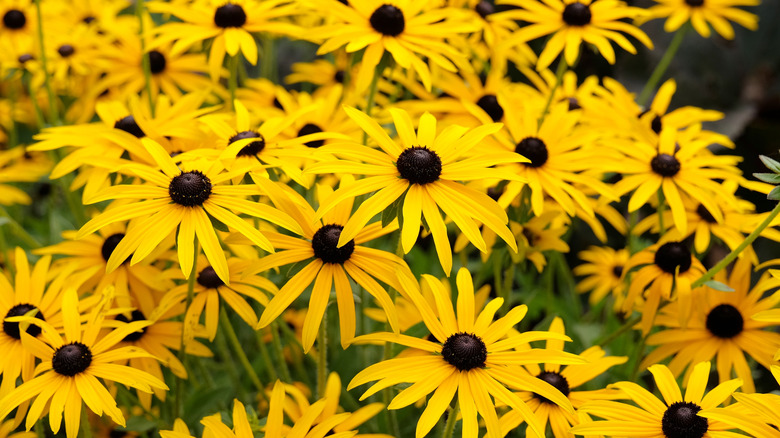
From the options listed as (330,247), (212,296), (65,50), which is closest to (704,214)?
(330,247)

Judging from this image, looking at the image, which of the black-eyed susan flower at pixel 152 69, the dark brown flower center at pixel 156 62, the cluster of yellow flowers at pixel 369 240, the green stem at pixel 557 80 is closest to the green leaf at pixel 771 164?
the cluster of yellow flowers at pixel 369 240

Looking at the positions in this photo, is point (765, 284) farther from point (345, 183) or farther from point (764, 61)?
point (764, 61)

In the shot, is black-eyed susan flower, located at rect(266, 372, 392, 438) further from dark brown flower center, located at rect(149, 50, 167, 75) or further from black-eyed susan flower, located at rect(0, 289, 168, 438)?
dark brown flower center, located at rect(149, 50, 167, 75)

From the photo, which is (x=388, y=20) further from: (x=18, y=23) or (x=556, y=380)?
(x=18, y=23)

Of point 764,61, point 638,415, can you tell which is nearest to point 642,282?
point 638,415

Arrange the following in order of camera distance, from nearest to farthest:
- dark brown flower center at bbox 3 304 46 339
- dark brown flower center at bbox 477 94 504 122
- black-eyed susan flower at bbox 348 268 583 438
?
1. black-eyed susan flower at bbox 348 268 583 438
2. dark brown flower center at bbox 3 304 46 339
3. dark brown flower center at bbox 477 94 504 122

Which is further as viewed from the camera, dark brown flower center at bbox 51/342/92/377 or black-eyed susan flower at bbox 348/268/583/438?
dark brown flower center at bbox 51/342/92/377

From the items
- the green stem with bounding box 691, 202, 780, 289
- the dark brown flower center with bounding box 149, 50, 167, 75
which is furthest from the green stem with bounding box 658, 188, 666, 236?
the dark brown flower center with bounding box 149, 50, 167, 75
